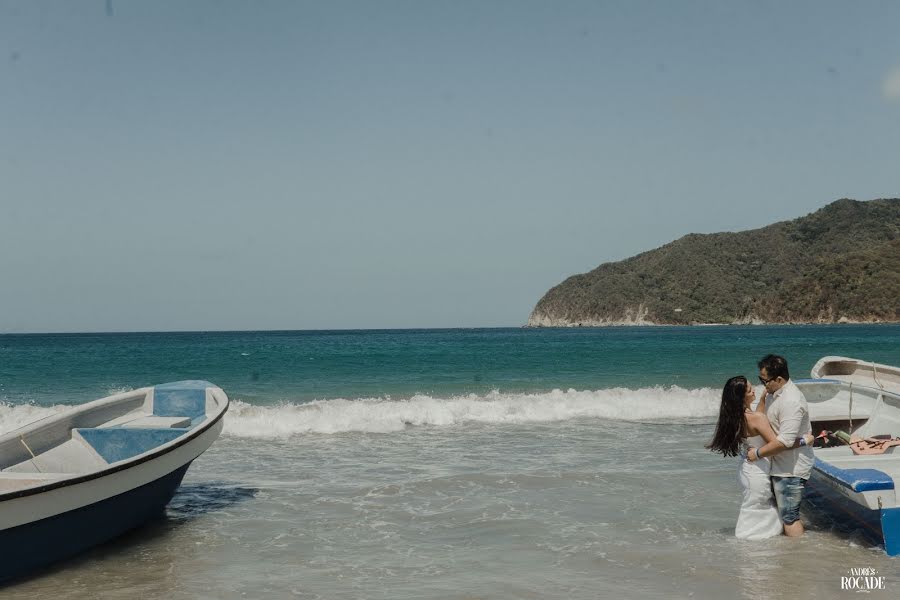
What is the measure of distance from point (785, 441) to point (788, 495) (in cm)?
70

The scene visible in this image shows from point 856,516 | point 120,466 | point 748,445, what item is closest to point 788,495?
point 748,445

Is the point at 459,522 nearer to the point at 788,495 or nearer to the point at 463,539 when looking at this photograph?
the point at 463,539

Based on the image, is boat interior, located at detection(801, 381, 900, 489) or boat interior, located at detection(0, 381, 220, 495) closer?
boat interior, located at detection(0, 381, 220, 495)

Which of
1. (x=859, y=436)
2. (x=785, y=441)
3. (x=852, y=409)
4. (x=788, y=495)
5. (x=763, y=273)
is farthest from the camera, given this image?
(x=763, y=273)

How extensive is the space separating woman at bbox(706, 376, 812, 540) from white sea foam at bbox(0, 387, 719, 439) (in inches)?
402

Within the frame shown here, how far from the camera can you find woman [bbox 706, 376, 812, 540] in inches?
267

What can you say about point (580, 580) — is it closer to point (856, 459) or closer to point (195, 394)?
point (856, 459)

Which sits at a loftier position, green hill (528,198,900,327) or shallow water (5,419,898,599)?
green hill (528,198,900,327)

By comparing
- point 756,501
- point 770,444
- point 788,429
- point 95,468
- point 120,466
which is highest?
point 788,429

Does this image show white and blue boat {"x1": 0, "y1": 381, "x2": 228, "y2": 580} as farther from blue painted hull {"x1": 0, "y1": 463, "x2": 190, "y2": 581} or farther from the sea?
the sea

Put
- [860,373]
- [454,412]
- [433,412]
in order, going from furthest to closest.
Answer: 1. [454,412]
2. [433,412]
3. [860,373]

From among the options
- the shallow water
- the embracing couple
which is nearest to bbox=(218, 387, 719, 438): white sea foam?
the shallow water

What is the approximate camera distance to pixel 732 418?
6836 mm

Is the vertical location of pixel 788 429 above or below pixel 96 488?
above
